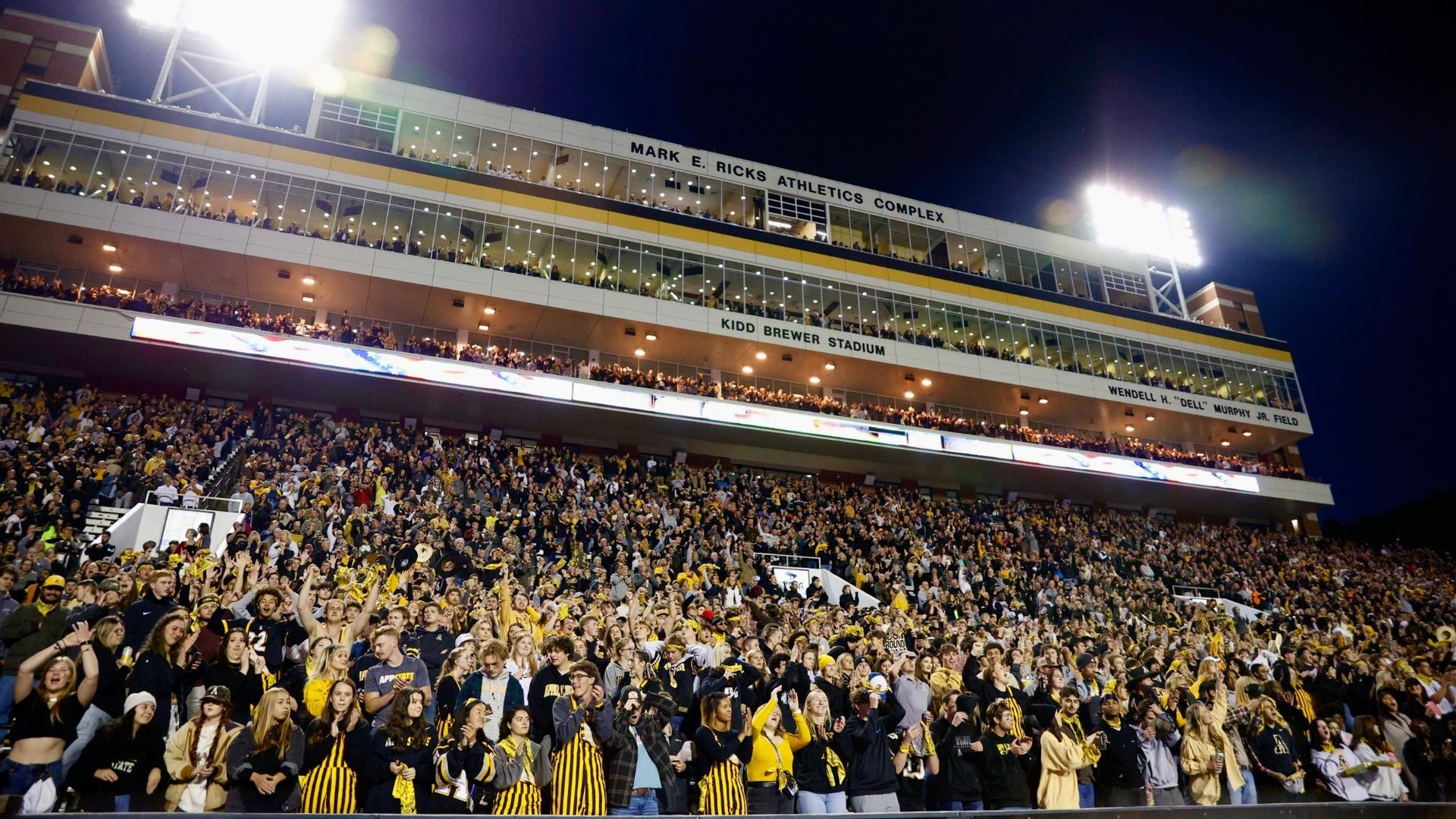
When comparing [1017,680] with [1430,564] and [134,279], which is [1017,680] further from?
[1430,564]

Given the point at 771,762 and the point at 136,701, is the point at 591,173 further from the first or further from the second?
the point at 136,701

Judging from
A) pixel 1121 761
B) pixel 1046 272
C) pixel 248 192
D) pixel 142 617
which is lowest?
pixel 1121 761

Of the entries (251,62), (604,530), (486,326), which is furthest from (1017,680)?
(251,62)

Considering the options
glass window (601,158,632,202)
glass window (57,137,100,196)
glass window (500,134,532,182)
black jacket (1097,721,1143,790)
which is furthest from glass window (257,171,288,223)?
black jacket (1097,721,1143,790)

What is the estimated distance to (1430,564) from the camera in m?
38.5

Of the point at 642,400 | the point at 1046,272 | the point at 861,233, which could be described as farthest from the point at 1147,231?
the point at 642,400

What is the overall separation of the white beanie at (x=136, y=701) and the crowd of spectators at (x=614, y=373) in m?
23.5

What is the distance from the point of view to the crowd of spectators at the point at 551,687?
5402 mm

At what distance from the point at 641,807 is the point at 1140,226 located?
162 ft

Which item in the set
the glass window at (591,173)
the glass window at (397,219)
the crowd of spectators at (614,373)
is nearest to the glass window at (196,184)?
the crowd of spectators at (614,373)

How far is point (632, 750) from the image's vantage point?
6328mm

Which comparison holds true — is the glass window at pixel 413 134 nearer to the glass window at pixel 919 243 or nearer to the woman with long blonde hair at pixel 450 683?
the glass window at pixel 919 243

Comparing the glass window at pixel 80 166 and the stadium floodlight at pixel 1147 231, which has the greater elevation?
the stadium floodlight at pixel 1147 231

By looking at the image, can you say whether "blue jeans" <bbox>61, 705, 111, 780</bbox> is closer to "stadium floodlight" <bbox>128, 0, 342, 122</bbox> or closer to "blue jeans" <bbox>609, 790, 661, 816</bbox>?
"blue jeans" <bbox>609, 790, 661, 816</bbox>
